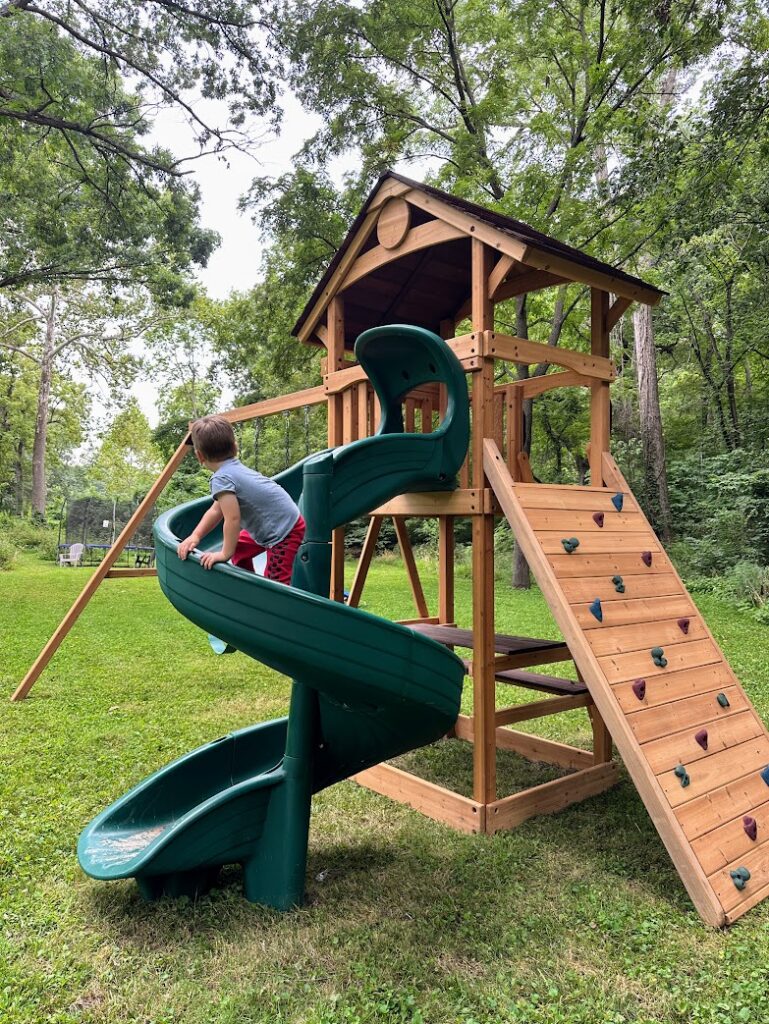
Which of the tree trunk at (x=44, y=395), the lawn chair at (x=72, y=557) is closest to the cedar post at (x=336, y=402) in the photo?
the lawn chair at (x=72, y=557)

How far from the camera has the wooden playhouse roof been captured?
4.00 m

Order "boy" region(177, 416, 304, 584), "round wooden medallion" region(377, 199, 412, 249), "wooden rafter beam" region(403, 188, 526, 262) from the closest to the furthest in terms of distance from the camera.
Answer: "boy" region(177, 416, 304, 584)
"wooden rafter beam" region(403, 188, 526, 262)
"round wooden medallion" region(377, 199, 412, 249)

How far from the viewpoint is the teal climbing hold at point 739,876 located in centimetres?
290

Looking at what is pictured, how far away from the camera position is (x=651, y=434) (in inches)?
610

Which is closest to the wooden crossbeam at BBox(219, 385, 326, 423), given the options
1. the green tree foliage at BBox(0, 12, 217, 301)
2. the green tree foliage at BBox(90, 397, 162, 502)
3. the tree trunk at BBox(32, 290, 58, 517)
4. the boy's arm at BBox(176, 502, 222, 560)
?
the boy's arm at BBox(176, 502, 222, 560)

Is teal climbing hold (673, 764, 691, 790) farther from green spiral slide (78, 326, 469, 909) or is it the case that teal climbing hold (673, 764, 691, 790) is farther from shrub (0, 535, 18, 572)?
shrub (0, 535, 18, 572)

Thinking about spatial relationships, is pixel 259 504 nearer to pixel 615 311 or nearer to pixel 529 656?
pixel 529 656

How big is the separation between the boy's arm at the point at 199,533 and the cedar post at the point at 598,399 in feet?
8.84

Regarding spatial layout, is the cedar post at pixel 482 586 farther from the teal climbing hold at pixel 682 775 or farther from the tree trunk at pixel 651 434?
the tree trunk at pixel 651 434

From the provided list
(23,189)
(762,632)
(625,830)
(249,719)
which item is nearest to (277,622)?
(625,830)

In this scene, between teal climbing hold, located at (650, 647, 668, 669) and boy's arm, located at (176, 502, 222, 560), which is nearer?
boy's arm, located at (176, 502, 222, 560)

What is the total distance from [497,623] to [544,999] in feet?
25.8

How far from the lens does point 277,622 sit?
2.63m

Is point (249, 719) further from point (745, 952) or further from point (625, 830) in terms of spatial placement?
point (745, 952)
